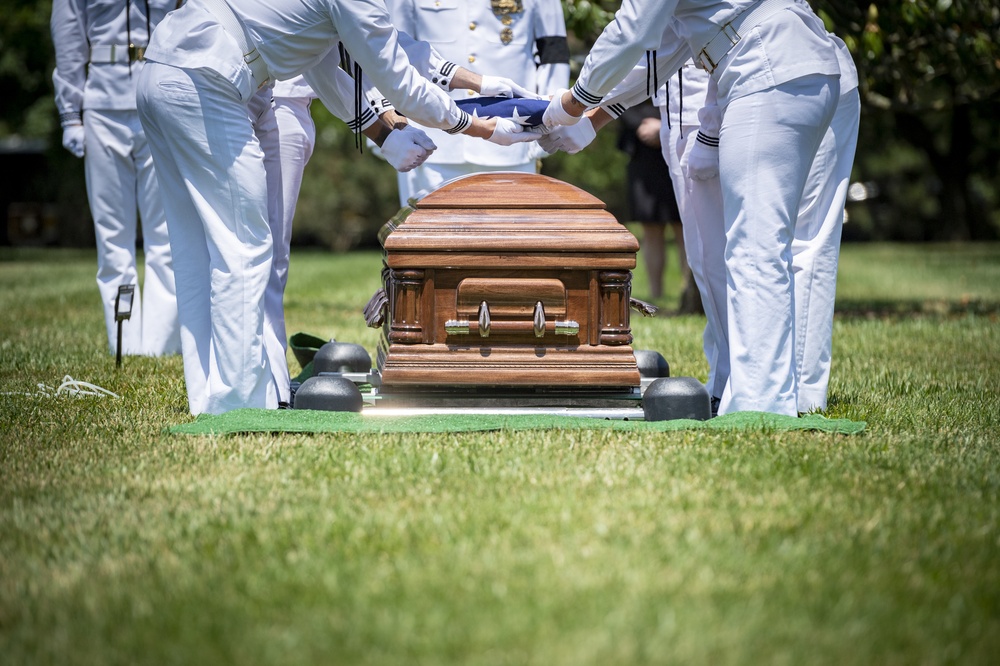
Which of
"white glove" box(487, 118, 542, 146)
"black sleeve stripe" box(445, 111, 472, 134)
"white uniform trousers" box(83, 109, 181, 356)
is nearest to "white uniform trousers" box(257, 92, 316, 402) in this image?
"black sleeve stripe" box(445, 111, 472, 134)

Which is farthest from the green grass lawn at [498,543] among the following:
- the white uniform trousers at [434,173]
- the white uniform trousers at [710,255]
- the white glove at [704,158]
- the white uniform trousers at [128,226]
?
the white uniform trousers at [434,173]

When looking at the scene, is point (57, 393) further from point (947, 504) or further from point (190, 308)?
point (947, 504)

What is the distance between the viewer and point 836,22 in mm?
9414

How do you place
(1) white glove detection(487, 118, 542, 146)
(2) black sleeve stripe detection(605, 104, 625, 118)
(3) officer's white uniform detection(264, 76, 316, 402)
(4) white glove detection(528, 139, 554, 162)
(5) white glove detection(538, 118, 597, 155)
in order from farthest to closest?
1. (4) white glove detection(528, 139, 554, 162)
2. (3) officer's white uniform detection(264, 76, 316, 402)
3. (2) black sleeve stripe detection(605, 104, 625, 118)
4. (5) white glove detection(538, 118, 597, 155)
5. (1) white glove detection(487, 118, 542, 146)

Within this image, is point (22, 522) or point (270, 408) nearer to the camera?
point (22, 522)

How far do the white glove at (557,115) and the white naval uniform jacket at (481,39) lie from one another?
1440mm

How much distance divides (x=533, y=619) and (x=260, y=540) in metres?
0.87

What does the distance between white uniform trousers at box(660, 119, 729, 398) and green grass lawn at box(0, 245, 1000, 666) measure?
0.65 metres

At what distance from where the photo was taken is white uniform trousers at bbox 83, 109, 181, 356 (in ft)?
22.2

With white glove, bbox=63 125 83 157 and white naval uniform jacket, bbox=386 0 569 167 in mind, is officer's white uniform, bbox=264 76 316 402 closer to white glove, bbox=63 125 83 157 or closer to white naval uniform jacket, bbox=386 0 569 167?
white naval uniform jacket, bbox=386 0 569 167

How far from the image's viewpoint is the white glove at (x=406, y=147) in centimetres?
472

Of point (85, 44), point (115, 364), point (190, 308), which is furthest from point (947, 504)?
point (85, 44)

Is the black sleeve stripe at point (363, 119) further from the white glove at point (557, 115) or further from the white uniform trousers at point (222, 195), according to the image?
the white glove at point (557, 115)

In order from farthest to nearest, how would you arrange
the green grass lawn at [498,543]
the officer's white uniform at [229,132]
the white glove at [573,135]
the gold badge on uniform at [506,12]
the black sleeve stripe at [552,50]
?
the black sleeve stripe at [552,50], the gold badge on uniform at [506,12], the white glove at [573,135], the officer's white uniform at [229,132], the green grass lawn at [498,543]
